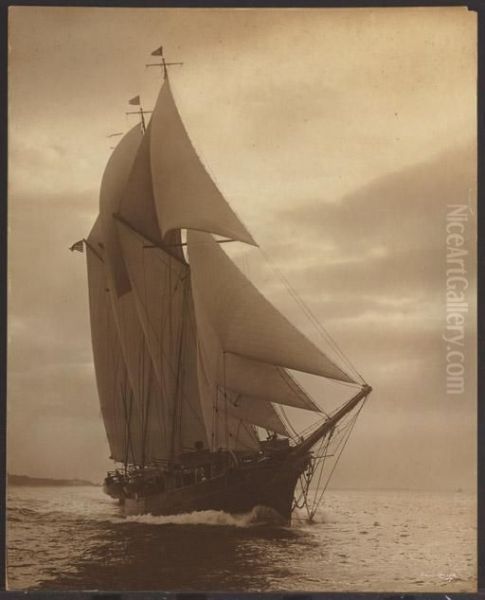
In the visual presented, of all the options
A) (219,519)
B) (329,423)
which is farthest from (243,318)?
(219,519)

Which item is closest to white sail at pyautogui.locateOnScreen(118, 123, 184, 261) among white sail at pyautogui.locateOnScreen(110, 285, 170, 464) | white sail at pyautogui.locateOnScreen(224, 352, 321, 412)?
white sail at pyautogui.locateOnScreen(110, 285, 170, 464)

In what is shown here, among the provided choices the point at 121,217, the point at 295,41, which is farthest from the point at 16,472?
the point at 295,41

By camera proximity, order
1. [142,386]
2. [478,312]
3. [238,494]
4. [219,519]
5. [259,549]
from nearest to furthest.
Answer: [478,312] → [259,549] → [219,519] → [238,494] → [142,386]

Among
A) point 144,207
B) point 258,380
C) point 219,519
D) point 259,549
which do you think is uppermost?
point 144,207

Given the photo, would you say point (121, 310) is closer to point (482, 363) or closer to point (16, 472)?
point (16, 472)

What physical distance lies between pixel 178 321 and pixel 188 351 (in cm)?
22

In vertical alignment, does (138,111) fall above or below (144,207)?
above

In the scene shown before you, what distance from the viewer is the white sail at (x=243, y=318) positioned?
5715 millimetres

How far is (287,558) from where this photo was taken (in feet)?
18.5

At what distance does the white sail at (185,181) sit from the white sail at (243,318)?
0.14 metres

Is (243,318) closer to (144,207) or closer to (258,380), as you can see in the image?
(258,380)

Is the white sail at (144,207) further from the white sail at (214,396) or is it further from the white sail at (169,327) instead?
the white sail at (214,396)

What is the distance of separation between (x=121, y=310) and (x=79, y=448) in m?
0.95

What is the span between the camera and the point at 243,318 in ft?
19.2
